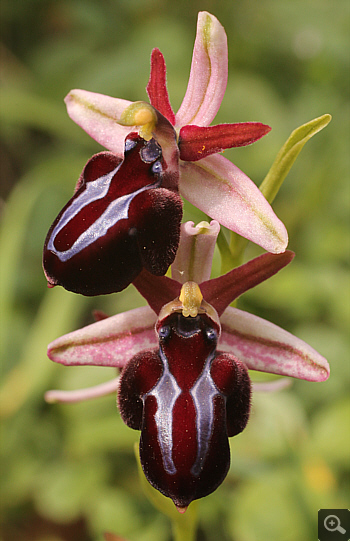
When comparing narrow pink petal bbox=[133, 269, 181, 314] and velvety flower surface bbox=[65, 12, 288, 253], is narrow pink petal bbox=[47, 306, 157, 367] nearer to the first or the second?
narrow pink petal bbox=[133, 269, 181, 314]

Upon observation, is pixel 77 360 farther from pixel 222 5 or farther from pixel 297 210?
pixel 222 5

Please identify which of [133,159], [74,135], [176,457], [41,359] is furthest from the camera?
[74,135]

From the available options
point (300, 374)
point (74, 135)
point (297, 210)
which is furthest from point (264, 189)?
point (74, 135)

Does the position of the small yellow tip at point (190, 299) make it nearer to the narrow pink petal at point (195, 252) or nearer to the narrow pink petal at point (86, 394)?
the narrow pink petal at point (195, 252)

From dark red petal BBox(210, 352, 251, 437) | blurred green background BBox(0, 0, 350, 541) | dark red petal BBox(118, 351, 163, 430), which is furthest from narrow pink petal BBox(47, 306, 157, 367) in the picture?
blurred green background BBox(0, 0, 350, 541)


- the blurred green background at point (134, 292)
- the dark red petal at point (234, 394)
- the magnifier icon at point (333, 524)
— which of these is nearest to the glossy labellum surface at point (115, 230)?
the dark red petal at point (234, 394)

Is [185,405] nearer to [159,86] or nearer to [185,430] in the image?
[185,430]
